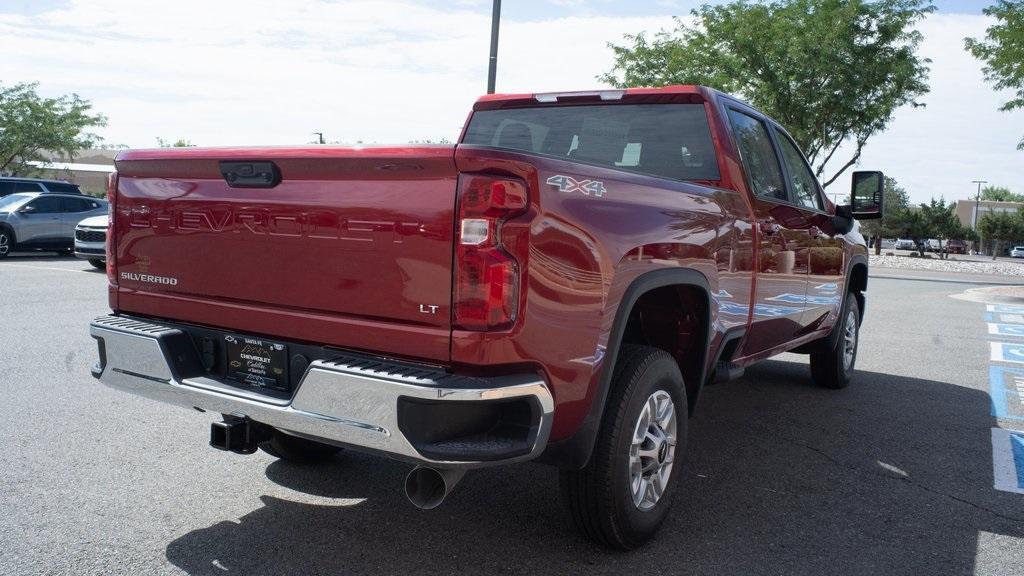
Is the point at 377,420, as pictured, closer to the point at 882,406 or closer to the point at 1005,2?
the point at 882,406

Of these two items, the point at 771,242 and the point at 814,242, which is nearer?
the point at 771,242

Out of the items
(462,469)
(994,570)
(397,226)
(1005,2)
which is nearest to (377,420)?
(462,469)

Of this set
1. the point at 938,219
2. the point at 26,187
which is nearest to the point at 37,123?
the point at 26,187

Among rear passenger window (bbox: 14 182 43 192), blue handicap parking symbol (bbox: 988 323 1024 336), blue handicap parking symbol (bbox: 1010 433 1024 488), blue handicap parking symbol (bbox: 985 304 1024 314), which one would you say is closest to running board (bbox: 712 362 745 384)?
blue handicap parking symbol (bbox: 1010 433 1024 488)

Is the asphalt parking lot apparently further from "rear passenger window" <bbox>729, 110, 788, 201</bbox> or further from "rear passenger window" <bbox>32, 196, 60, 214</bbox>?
"rear passenger window" <bbox>32, 196, 60, 214</bbox>

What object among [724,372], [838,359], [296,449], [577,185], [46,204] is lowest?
[296,449]

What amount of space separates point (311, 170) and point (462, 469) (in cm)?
116

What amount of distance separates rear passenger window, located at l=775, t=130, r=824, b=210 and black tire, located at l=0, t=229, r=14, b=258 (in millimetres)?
17227

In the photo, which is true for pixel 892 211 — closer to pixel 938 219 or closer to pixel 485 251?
pixel 938 219

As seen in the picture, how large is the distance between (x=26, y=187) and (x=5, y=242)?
3.78 meters

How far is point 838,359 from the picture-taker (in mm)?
7012

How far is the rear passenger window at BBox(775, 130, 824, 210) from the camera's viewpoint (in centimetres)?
563

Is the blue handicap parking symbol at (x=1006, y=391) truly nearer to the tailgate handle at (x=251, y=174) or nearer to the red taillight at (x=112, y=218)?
the tailgate handle at (x=251, y=174)

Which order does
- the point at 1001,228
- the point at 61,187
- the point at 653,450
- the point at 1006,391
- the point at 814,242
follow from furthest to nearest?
the point at 1001,228
the point at 61,187
the point at 1006,391
the point at 814,242
the point at 653,450
